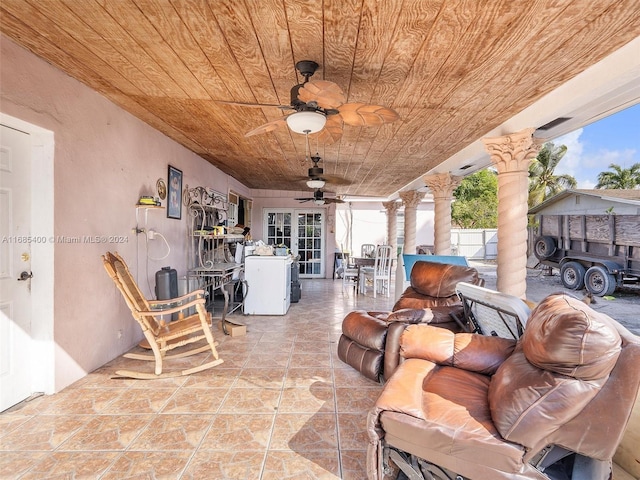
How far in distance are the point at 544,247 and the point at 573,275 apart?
1.18 m

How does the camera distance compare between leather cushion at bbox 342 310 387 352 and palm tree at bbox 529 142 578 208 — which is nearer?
leather cushion at bbox 342 310 387 352

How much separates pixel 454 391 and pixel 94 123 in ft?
11.1

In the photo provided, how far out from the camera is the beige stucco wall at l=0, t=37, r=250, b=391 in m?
2.18

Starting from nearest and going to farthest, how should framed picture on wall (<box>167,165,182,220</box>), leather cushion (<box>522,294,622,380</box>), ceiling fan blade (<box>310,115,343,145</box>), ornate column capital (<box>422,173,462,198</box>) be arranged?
leather cushion (<box>522,294,622,380</box>)
ceiling fan blade (<box>310,115,343,145</box>)
framed picture on wall (<box>167,165,182,220</box>)
ornate column capital (<box>422,173,462,198</box>)

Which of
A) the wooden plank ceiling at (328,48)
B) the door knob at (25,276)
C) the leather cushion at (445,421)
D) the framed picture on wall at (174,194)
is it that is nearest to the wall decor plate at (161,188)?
the framed picture on wall at (174,194)

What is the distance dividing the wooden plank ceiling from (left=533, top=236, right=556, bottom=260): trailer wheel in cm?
656

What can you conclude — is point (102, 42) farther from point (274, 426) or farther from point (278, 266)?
point (278, 266)

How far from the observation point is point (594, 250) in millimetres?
6941

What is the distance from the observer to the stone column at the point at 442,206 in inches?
215

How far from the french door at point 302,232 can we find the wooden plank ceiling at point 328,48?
18.4 feet

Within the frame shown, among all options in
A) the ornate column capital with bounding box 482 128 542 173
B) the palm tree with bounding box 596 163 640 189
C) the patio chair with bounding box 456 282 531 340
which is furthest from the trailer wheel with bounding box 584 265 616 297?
the palm tree with bounding box 596 163 640 189

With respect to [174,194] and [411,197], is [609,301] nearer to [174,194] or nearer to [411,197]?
[411,197]

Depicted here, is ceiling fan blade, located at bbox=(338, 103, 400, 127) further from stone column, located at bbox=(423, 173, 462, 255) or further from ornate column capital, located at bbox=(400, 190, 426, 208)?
ornate column capital, located at bbox=(400, 190, 426, 208)

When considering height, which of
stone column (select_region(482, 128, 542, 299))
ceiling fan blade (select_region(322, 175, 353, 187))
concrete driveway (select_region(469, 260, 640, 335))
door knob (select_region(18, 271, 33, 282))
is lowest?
concrete driveway (select_region(469, 260, 640, 335))
